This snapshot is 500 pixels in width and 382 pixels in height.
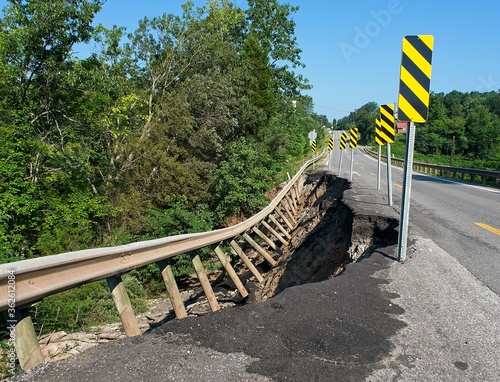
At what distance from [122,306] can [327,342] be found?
1.70 metres

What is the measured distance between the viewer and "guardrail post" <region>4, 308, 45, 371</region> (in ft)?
8.03

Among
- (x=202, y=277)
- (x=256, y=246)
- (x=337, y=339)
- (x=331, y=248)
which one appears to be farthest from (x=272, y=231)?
(x=337, y=339)

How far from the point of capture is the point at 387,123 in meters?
11.2

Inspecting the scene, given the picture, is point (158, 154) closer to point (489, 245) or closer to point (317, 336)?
point (489, 245)

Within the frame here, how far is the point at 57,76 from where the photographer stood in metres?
12.3

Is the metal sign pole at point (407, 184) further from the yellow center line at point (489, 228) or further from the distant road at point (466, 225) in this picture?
the yellow center line at point (489, 228)

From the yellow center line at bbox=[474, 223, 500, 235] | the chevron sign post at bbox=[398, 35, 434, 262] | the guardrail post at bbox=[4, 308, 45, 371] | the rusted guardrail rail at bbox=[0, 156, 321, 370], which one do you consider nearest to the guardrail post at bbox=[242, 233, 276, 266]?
the chevron sign post at bbox=[398, 35, 434, 262]

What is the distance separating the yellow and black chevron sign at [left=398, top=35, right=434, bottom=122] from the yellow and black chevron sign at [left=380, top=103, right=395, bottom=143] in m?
5.96

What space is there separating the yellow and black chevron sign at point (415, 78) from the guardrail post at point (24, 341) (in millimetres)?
4864

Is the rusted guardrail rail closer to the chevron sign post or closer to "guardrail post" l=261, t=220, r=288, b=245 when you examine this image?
the chevron sign post

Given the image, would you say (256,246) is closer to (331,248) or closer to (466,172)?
(331,248)

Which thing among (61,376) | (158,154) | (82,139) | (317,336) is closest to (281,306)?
(317,336)

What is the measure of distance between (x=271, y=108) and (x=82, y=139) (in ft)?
57.4

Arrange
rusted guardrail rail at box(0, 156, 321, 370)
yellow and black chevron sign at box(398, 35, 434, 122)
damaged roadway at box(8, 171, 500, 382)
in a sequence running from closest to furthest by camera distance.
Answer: rusted guardrail rail at box(0, 156, 321, 370) → damaged roadway at box(8, 171, 500, 382) → yellow and black chevron sign at box(398, 35, 434, 122)
